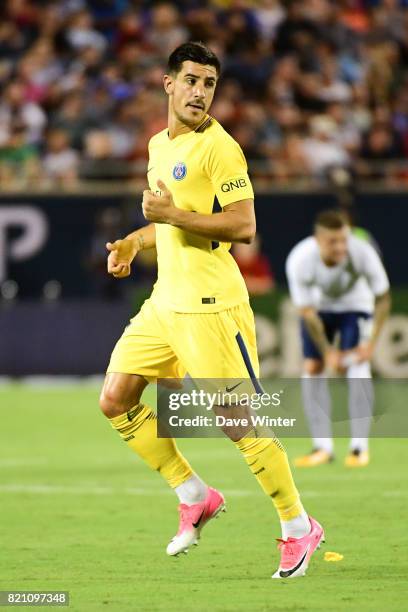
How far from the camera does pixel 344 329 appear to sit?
12.0 m

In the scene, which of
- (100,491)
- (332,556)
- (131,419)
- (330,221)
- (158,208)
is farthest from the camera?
(330,221)

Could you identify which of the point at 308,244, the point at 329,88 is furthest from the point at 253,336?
the point at 329,88

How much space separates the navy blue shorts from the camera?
39.1 feet

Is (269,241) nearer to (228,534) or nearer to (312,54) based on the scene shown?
(312,54)

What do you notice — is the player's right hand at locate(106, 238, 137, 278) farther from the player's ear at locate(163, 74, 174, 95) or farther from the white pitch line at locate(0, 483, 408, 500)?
the white pitch line at locate(0, 483, 408, 500)

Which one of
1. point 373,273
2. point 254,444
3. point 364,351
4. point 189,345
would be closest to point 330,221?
point 373,273

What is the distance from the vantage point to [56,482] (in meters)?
10.7

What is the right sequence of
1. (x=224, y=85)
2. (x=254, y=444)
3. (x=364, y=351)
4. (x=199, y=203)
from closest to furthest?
(x=254, y=444)
(x=199, y=203)
(x=364, y=351)
(x=224, y=85)

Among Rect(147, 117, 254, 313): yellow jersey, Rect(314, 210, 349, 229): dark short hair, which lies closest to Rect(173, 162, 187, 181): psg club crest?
Rect(147, 117, 254, 313): yellow jersey

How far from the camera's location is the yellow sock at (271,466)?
22.3ft

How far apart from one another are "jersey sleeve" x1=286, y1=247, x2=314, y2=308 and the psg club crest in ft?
16.1

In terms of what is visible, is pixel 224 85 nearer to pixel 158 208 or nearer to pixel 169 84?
pixel 169 84

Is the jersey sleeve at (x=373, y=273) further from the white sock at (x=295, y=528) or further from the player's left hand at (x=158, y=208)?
the player's left hand at (x=158, y=208)

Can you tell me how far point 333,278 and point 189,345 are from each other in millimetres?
4977
